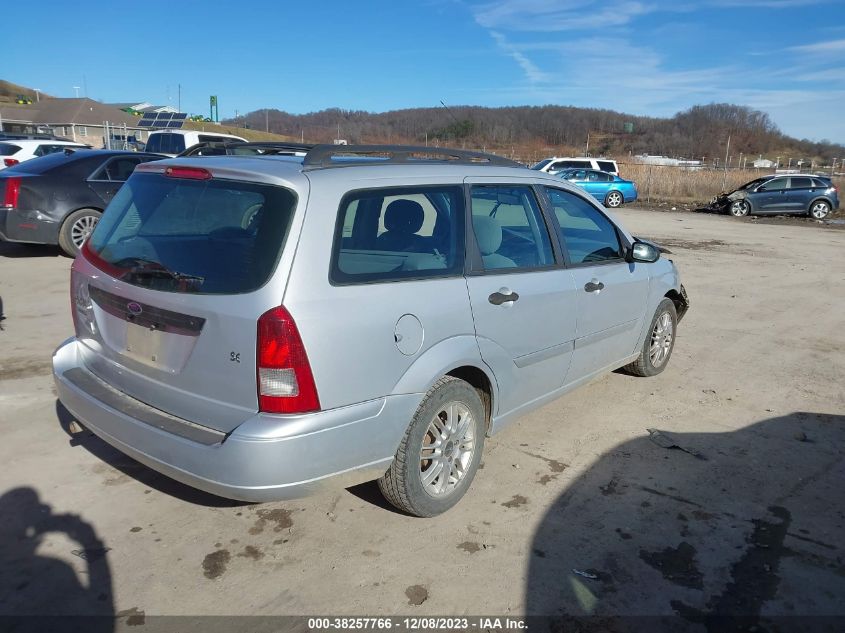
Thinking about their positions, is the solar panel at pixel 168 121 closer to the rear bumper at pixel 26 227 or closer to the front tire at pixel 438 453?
the rear bumper at pixel 26 227

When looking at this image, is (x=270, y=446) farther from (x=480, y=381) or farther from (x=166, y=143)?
(x=166, y=143)

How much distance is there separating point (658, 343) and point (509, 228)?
2.40 metres

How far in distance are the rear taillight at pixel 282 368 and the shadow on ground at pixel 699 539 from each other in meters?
1.31

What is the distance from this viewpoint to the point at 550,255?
13.5ft

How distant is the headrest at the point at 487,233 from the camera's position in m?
3.62

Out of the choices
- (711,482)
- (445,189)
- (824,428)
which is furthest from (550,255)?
(824,428)

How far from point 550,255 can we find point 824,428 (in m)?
2.49

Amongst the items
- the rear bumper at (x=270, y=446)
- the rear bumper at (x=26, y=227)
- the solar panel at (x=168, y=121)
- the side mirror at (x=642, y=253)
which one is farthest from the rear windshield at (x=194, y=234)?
the solar panel at (x=168, y=121)

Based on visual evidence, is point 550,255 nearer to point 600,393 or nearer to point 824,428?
point 600,393

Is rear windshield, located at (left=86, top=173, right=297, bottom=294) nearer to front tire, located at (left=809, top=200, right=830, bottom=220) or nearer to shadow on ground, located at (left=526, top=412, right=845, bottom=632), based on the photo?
shadow on ground, located at (left=526, top=412, right=845, bottom=632)

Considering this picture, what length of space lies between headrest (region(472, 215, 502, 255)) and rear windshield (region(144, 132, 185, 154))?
18110 mm

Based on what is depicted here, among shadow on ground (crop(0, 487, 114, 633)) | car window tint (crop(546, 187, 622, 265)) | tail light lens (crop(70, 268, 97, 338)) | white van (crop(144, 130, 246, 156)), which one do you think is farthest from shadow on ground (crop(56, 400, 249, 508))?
white van (crop(144, 130, 246, 156))

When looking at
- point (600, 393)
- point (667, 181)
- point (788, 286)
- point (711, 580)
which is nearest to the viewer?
point (711, 580)

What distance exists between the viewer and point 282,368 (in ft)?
8.77
